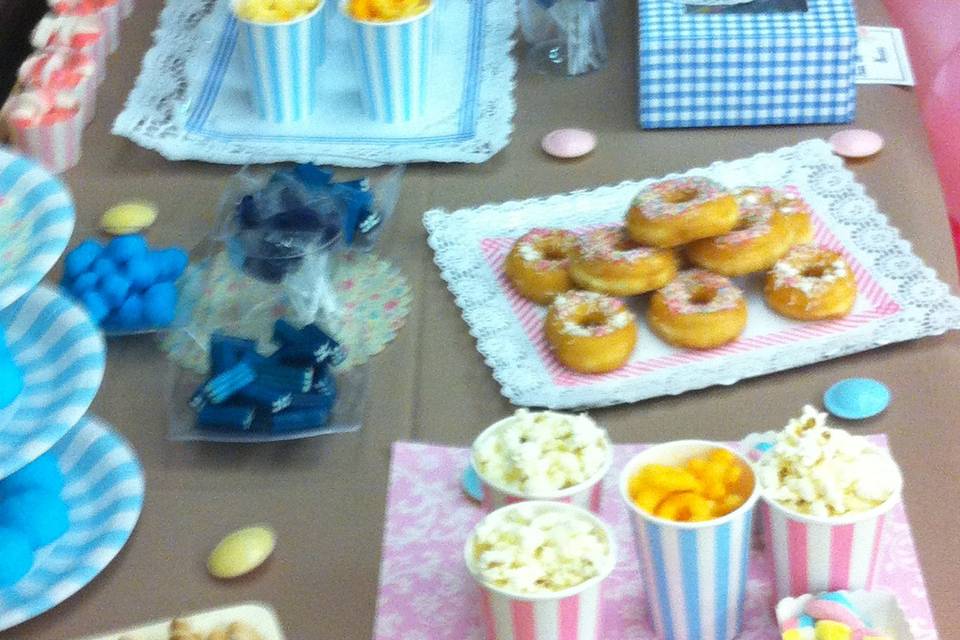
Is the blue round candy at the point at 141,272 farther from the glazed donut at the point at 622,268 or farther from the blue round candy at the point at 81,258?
the glazed donut at the point at 622,268

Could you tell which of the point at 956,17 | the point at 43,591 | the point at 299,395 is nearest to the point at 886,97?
the point at 956,17

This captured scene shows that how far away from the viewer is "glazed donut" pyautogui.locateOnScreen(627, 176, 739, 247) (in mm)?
1197

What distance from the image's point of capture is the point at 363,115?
5.09 ft

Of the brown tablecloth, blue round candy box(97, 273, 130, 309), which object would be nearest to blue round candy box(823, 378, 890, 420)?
the brown tablecloth

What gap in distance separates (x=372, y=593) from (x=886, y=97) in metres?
0.96

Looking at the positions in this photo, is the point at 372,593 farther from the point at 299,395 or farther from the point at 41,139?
the point at 41,139

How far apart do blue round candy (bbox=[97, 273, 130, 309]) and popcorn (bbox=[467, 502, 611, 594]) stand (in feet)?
1.73

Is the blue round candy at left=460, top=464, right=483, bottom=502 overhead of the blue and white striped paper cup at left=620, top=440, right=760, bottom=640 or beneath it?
beneath

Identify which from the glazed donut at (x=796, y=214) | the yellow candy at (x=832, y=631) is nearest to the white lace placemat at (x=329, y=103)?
the glazed donut at (x=796, y=214)

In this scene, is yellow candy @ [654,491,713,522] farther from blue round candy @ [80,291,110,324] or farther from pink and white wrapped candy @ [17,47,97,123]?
pink and white wrapped candy @ [17,47,97,123]

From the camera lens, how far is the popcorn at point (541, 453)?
876 millimetres

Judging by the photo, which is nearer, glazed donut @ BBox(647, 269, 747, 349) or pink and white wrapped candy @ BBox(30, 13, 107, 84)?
glazed donut @ BBox(647, 269, 747, 349)

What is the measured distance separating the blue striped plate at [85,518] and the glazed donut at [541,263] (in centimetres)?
42

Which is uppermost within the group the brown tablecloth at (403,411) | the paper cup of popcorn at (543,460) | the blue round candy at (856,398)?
the paper cup of popcorn at (543,460)
